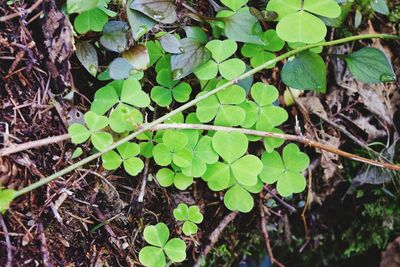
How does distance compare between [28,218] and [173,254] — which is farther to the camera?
[173,254]

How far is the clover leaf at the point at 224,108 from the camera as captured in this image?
1.42 meters

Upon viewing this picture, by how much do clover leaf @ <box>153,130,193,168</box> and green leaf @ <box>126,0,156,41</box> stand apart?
0.31 m

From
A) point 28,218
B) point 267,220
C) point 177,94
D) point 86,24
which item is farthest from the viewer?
point 267,220

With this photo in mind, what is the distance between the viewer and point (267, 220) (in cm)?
183

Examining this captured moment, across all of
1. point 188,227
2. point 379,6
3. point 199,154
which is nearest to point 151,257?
point 188,227

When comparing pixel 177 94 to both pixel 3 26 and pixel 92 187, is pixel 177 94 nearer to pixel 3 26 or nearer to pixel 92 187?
pixel 92 187

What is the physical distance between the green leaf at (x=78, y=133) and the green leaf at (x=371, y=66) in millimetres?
960

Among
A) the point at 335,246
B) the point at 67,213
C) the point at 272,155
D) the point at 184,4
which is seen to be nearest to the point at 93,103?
the point at 67,213

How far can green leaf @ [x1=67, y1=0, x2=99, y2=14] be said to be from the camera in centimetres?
124

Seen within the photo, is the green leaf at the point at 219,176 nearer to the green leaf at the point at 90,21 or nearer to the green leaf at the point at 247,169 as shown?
the green leaf at the point at 247,169

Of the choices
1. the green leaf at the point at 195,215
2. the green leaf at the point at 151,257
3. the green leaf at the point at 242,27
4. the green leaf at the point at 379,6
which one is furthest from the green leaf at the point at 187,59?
the green leaf at the point at 379,6

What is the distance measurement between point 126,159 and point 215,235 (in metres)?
0.55

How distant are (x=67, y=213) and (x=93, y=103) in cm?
34

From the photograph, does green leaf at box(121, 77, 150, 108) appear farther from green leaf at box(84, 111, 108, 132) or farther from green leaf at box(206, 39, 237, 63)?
green leaf at box(206, 39, 237, 63)
